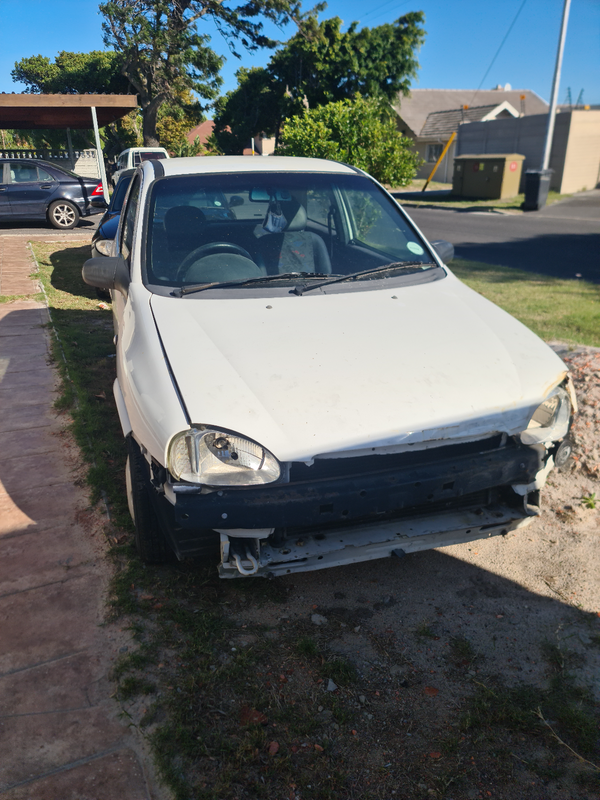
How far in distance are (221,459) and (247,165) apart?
245 centimetres

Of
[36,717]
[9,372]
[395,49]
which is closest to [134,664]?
[36,717]

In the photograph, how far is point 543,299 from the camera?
320 inches

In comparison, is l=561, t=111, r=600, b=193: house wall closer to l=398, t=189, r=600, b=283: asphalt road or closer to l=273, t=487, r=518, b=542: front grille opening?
l=398, t=189, r=600, b=283: asphalt road

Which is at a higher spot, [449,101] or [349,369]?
[449,101]

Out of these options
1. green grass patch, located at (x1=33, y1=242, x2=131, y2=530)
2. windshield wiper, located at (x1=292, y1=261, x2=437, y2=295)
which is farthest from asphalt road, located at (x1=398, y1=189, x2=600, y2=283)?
green grass patch, located at (x1=33, y1=242, x2=131, y2=530)

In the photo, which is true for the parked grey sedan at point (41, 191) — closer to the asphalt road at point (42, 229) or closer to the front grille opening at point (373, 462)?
the asphalt road at point (42, 229)

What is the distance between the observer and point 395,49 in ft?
105

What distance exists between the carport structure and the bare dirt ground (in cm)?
1385

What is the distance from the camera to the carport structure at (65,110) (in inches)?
690

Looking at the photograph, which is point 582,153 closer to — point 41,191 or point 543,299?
point 41,191

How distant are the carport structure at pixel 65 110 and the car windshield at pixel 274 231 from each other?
12001 mm

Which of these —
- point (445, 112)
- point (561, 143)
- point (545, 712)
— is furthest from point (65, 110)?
point (445, 112)

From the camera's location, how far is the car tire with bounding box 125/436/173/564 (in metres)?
2.94

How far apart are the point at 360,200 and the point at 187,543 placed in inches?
106
